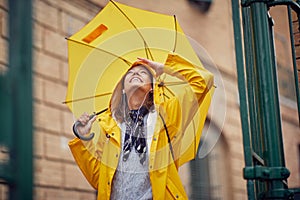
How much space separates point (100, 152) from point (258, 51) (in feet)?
4.59

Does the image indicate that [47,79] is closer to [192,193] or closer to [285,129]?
[192,193]

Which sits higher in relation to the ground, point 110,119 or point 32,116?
point 110,119

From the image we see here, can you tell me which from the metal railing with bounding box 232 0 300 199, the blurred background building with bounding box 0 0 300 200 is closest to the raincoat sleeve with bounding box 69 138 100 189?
the blurred background building with bounding box 0 0 300 200

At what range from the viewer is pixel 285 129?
356 inches

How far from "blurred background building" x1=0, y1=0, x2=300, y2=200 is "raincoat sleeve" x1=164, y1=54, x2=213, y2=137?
96 centimetres

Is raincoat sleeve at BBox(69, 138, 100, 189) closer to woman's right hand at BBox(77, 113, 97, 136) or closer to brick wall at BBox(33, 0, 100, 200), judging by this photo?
woman's right hand at BBox(77, 113, 97, 136)

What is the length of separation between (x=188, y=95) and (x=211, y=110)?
4.20m

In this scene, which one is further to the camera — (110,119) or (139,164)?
(110,119)

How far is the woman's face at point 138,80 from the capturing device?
320 centimetres

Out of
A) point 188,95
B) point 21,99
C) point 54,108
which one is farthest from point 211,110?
point 21,99

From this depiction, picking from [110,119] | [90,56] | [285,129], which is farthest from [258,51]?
[285,129]

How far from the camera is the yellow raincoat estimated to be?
9.89 feet

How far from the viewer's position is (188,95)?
3189 mm

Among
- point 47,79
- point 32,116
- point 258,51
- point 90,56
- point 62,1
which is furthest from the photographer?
point 62,1
